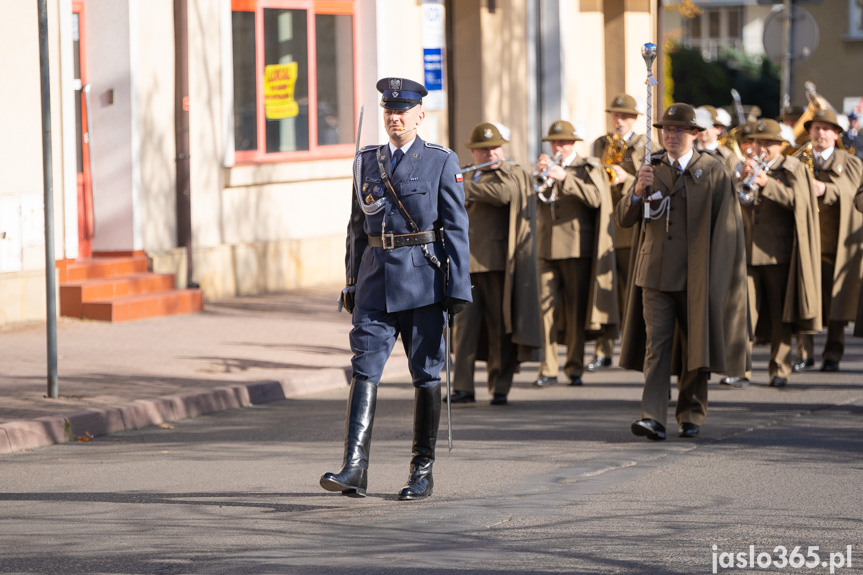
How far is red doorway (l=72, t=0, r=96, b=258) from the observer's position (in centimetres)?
1497

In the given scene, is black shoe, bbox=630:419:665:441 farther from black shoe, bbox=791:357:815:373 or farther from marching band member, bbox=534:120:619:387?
black shoe, bbox=791:357:815:373

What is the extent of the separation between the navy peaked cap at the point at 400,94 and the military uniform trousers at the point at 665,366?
265 centimetres

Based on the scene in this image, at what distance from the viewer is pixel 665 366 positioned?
356 inches

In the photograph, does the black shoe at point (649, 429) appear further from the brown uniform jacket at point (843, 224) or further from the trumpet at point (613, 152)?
the trumpet at point (613, 152)

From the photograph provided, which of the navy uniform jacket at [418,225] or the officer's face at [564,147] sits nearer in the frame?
the navy uniform jacket at [418,225]

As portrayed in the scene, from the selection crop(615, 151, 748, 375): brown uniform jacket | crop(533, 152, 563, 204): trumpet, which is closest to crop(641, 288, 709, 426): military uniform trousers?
crop(615, 151, 748, 375): brown uniform jacket

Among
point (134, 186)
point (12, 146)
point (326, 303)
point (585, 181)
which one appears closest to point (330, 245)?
point (326, 303)

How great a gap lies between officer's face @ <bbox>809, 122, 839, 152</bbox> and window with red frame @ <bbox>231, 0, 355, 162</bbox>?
263 inches

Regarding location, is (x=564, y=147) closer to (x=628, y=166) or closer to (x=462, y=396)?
(x=628, y=166)

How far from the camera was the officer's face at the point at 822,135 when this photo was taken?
Result: 1261 cm

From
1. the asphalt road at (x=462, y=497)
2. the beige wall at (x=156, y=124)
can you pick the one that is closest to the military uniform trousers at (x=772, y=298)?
the asphalt road at (x=462, y=497)

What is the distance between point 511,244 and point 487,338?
734 mm

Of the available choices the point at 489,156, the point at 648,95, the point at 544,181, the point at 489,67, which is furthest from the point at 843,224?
the point at 489,67

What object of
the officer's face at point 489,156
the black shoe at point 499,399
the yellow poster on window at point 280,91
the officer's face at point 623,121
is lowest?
the black shoe at point 499,399
